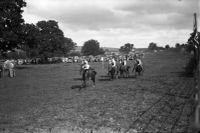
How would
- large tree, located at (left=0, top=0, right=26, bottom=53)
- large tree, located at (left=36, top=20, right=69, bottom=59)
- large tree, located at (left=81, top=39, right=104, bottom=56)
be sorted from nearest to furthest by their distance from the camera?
large tree, located at (left=0, top=0, right=26, bottom=53) → large tree, located at (left=36, top=20, right=69, bottom=59) → large tree, located at (left=81, top=39, right=104, bottom=56)

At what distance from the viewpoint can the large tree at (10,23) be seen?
44188 mm

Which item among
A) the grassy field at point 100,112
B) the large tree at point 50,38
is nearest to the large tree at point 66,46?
the large tree at point 50,38

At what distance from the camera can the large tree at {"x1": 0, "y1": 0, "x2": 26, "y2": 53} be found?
44.2 m

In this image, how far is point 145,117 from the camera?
1176 centimetres

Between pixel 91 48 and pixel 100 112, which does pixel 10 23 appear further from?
pixel 91 48

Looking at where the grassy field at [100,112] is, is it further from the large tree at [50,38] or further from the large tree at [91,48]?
the large tree at [91,48]

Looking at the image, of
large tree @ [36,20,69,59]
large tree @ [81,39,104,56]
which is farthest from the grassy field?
large tree @ [81,39,104,56]

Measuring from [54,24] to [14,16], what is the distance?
40.9 m

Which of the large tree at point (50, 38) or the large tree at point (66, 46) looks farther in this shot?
the large tree at point (66, 46)

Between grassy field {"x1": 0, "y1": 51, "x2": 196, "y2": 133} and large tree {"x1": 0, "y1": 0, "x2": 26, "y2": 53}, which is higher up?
large tree {"x1": 0, "y1": 0, "x2": 26, "y2": 53}

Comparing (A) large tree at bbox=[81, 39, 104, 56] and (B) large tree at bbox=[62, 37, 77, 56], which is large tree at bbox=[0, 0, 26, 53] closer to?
(B) large tree at bbox=[62, 37, 77, 56]

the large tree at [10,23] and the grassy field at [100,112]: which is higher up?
the large tree at [10,23]

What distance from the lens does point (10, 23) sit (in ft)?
152

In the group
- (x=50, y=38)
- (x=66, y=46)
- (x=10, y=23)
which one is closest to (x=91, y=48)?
(x=66, y=46)
